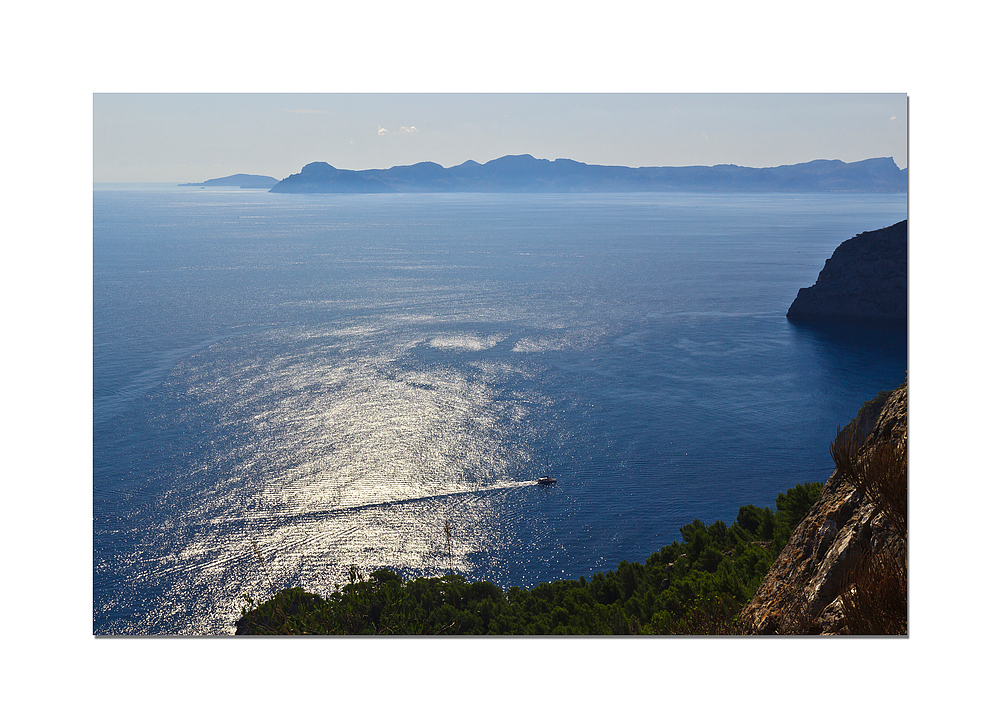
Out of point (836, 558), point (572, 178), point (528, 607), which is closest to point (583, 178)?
point (572, 178)

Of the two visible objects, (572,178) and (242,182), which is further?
(572,178)

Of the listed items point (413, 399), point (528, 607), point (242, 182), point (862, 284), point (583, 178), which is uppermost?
point (583, 178)

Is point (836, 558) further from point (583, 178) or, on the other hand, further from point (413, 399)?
point (413, 399)

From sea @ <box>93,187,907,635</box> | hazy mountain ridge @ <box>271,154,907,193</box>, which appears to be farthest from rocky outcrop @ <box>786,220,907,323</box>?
hazy mountain ridge @ <box>271,154,907,193</box>

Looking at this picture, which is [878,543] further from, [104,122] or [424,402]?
[424,402]

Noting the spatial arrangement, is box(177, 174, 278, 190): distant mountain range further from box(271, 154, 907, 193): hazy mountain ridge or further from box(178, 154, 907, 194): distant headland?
box(271, 154, 907, 193): hazy mountain ridge

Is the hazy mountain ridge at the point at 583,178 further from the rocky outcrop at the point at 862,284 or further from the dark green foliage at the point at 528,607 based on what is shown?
the dark green foliage at the point at 528,607

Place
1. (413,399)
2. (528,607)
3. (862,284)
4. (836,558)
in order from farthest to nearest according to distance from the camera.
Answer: (862,284), (413,399), (528,607), (836,558)
